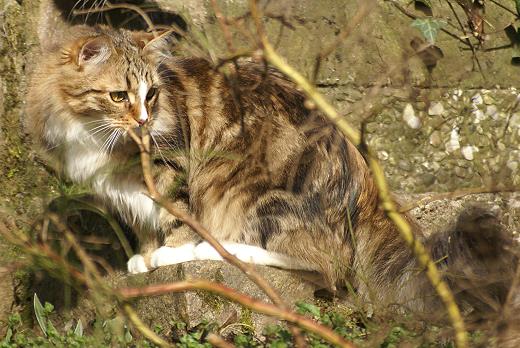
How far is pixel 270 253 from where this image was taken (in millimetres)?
3934

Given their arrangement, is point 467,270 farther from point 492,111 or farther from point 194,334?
point 492,111

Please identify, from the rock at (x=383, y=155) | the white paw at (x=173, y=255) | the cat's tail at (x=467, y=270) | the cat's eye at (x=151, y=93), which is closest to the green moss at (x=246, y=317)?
the white paw at (x=173, y=255)

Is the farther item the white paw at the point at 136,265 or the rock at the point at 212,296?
the white paw at the point at 136,265

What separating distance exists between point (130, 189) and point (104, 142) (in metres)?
0.26

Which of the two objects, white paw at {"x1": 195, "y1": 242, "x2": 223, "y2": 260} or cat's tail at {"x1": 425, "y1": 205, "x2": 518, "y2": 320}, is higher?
cat's tail at {"x1": 425, "y1": 205, "x2": 518, "y2": 320}

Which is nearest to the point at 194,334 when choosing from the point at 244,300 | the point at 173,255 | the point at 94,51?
the point at 244,300

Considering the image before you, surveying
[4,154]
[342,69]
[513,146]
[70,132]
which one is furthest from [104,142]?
[513,146]

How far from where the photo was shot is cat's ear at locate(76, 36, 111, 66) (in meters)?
3.92

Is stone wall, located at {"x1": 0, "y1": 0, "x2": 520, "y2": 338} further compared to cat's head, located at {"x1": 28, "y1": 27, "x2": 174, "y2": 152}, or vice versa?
stone wall, located at {"x1": 0, "y1": 0, "x2": 520, "y2": 338}

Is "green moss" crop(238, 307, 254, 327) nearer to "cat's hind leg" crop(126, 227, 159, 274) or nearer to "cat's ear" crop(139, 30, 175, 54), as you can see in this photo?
→ "cat's hind leg" crop(126, 227, 159, 274)

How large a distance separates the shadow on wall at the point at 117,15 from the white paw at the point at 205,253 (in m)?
1.25

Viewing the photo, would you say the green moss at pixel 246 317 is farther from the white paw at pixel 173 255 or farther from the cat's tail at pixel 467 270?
the cat's tail at pixel 467 270

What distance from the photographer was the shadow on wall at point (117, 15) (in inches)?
174

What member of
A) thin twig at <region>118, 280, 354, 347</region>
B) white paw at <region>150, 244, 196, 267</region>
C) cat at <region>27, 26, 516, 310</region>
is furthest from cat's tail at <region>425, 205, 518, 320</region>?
white paw at <region>150, 244, 196, 267</region>
